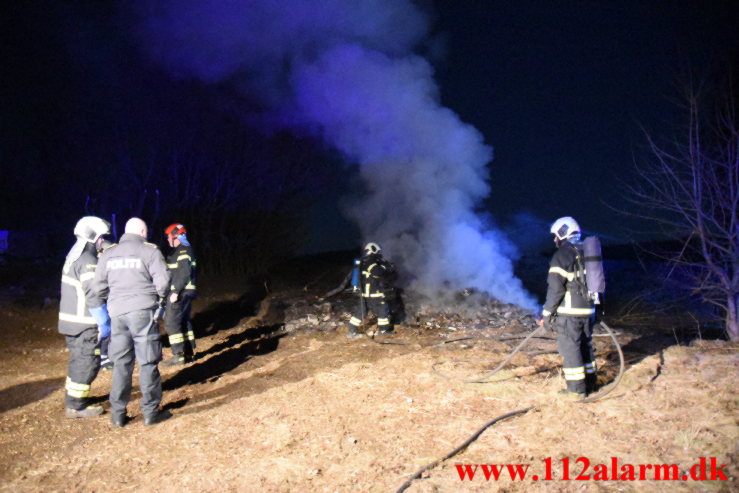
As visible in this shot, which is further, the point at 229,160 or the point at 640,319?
the point at 229,160

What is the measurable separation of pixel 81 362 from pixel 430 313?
787 cm

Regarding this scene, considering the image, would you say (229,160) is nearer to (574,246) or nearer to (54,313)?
(54,313)

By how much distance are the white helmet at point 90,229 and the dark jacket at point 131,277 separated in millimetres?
507

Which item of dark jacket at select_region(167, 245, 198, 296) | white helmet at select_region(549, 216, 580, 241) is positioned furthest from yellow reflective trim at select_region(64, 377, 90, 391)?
white helmet at select_region(549, 216, 580, 241)

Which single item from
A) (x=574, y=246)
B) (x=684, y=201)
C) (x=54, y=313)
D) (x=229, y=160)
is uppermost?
(x=229, y=160)

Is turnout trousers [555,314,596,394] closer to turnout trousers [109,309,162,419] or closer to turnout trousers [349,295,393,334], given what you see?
turnout trousers [349,295,393,334]

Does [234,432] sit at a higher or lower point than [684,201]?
lower

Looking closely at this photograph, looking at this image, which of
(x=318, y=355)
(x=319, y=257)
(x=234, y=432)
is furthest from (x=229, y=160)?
(x=234, y=432)

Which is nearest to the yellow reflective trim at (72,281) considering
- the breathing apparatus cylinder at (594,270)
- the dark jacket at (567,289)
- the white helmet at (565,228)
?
the dark jacket at (567,289)

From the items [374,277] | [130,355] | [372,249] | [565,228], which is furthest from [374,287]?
[130,355]

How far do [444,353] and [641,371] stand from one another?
2.83 metres

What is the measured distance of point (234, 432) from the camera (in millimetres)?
4371

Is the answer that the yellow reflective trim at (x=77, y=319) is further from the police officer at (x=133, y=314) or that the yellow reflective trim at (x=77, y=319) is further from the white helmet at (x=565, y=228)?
the white helmet at (x=565, y=228)

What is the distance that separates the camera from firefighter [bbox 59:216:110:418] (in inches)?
191
